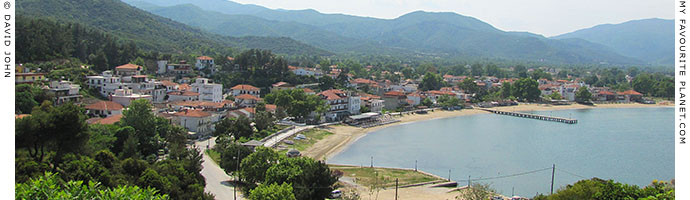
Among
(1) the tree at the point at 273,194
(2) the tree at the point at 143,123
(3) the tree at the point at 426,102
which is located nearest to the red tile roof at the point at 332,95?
(3) the tree at the point at 426,102

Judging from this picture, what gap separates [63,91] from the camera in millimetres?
25609

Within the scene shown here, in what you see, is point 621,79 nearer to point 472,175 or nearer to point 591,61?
Answer: point 472,175

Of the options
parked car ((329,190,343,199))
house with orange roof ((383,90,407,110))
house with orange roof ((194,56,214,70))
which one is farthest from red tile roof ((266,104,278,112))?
parked car ((329,190,343,199))

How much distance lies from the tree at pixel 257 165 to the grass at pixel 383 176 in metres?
3.86

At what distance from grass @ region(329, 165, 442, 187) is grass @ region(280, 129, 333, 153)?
390 centimetres

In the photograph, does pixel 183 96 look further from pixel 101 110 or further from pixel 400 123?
pixel 400 123

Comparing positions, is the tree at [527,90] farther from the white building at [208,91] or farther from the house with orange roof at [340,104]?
the white building at [208,91]

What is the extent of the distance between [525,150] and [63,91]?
80.6 ft

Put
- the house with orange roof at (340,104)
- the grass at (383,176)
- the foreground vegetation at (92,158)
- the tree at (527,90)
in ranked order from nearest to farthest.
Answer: the foreground vegetation at (92,158) < the grass at (383,176) < the house with orange roof at (340,104) < the tree at (527,90)

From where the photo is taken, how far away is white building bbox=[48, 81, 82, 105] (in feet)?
82.4

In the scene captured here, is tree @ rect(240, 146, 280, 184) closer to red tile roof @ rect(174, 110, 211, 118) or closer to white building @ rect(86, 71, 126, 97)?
red tile roof @ rect(174, 110, 211, 118)

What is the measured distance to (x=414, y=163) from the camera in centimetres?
2303

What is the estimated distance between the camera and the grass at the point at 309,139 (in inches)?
967
